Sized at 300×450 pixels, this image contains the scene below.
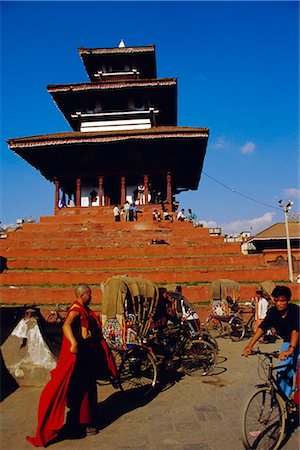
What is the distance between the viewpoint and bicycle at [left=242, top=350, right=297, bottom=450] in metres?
3.66

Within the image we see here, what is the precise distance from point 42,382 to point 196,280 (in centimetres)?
783

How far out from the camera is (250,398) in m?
3.63

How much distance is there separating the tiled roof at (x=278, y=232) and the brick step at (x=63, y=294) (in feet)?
56.3

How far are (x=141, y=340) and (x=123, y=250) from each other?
356 inches

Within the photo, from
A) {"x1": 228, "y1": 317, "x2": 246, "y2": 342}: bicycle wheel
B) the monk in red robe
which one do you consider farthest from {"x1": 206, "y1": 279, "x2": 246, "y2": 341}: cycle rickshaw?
the monk in red robe

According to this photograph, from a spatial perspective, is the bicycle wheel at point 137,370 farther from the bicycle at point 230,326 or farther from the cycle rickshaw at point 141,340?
the bicycle at point 230,326

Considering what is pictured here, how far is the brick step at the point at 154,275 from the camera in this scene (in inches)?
505

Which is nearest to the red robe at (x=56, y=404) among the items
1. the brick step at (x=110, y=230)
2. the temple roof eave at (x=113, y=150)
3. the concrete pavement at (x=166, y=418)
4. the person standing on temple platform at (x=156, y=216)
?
the concrete pavement at (x=166, y=418)

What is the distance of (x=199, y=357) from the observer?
6.50 metres

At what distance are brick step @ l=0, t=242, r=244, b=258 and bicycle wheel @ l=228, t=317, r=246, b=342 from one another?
15.1 ft

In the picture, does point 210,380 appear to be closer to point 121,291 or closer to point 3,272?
point 121,291

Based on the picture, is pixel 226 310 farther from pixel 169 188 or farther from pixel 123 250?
pixel 169 188

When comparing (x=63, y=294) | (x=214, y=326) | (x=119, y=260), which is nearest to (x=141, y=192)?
(x=119, y=260)

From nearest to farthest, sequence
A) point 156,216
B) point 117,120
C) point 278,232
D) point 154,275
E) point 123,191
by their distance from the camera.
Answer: point 154,275 → point 156,216 → point 123,191 → point 117,120 → point 278,232
